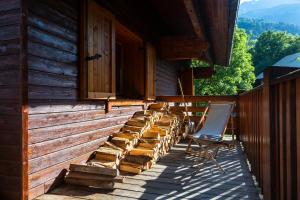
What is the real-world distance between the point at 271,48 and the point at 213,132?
42.5 m

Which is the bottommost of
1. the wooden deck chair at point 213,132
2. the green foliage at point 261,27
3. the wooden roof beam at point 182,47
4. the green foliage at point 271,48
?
the wooden deck chair at point 213,132

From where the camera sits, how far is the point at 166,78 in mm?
8992

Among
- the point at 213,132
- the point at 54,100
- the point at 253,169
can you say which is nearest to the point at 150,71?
the point at 213,132

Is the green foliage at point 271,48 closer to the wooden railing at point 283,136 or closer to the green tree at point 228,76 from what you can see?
the green tree at point 228,76

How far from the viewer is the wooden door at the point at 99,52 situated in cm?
365

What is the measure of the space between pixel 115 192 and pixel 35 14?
6.65ft

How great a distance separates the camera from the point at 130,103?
203 inches

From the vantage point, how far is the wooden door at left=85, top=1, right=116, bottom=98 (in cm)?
365

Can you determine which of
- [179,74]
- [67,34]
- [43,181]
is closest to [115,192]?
[43,181]

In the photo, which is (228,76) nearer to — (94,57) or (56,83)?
(94,57)

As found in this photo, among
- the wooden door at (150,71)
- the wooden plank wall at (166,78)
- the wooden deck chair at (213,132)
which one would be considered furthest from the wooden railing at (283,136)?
the wooden plank wall at (166,78)

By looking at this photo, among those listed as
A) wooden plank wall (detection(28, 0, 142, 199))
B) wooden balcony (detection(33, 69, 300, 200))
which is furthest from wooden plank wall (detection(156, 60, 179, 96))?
wooden plank wall (detection(28, 0, 142, 199))

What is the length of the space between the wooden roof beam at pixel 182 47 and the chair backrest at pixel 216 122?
5.22 feet

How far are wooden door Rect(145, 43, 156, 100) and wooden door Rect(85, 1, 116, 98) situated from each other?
6.34 feet
